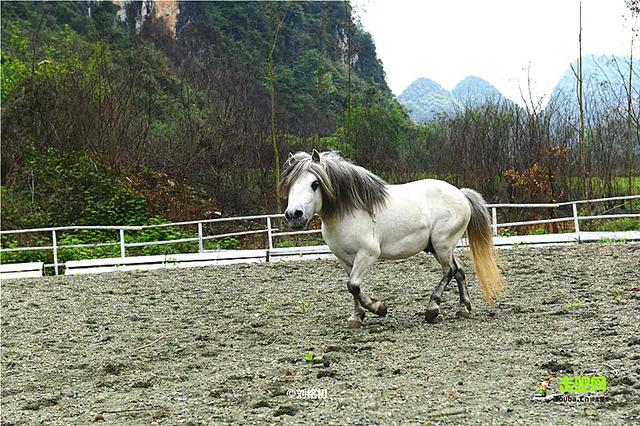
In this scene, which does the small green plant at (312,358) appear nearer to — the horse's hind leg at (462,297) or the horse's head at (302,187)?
the horse's head at (302,187)

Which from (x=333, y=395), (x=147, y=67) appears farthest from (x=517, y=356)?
(x=147, y=67)

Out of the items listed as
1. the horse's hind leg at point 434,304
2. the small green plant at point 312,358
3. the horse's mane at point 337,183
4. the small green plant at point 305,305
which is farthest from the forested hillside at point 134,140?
the small green plant at point 312,358

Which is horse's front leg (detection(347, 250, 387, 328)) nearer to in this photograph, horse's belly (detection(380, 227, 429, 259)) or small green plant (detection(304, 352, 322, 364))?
horse's belly (detection(380, 227, 429, 259))

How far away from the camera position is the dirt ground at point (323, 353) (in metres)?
3.68

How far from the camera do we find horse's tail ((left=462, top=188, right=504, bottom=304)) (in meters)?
6.34

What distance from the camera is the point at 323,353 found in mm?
4965

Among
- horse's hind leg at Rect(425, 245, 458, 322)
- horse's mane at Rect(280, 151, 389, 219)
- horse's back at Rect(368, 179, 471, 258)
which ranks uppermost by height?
horse's mane at Rect(280, 151, 389, 219)

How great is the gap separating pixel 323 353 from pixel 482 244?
2264 mm

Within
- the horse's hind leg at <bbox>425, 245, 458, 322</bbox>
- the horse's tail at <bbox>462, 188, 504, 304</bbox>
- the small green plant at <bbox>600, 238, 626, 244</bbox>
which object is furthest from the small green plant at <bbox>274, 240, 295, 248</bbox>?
the horse's hind leg at <bbox>425, 245, 458, 322</bbox>

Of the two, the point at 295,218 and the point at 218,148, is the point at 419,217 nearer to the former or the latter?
the point at 295,218

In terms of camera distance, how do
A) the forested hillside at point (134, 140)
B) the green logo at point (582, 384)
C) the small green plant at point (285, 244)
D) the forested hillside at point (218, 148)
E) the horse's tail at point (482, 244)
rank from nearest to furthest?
1. the green logo at point (582, 384)
2. the horse's tail at point (482, 244)
3. the small green plant at point (285, 244)
4. the forested hillside at point (218, 148)
5. the forested hillside at point (134, 140)

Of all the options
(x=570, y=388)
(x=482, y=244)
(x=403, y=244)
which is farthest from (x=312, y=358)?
(x=482, y=244)

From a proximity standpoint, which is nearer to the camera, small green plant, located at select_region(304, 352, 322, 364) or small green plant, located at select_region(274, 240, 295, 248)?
small green plant, located at select_region(304, 352, 322, 364)

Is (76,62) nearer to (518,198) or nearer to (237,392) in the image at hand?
(518,198)
